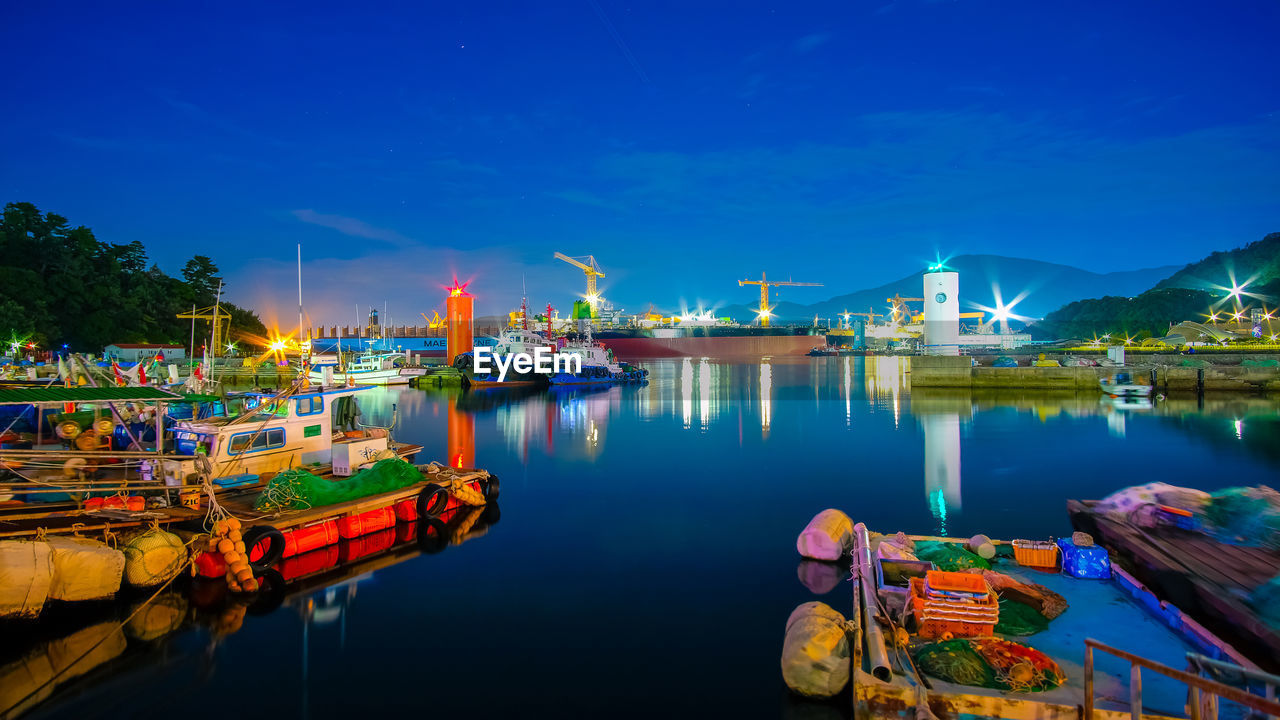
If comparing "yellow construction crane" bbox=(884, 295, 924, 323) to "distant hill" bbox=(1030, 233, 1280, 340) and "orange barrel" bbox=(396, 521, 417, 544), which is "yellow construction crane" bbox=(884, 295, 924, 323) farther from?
"orange barrel" bbox=(396, 521, 417, 544)

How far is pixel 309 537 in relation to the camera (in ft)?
36.0

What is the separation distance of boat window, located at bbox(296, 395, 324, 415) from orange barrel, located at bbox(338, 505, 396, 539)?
2865 mm

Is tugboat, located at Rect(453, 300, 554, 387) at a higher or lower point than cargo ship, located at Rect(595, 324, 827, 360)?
lower

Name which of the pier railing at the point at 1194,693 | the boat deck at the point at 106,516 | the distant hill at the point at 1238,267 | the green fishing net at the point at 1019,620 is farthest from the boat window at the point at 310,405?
the distant hill at the point at 1238,267

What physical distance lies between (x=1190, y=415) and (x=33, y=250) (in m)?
84.5

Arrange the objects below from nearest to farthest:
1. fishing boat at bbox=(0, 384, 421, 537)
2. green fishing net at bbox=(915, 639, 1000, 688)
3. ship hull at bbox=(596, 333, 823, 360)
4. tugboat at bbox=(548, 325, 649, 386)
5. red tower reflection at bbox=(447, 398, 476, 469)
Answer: green fishing net at bbox=(915, 639, 1000, 688), fishing boat at bbox=(0, 384, 421, 537), red tower reflection at bbox=(447, 398, 476, 469), tugboat at bbox=(548, 325, 649, 386), ship hull at bbox=(596, 333, 823, 360)

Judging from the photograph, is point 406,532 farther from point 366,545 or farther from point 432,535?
point 366,545

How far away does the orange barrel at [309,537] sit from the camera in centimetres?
1070

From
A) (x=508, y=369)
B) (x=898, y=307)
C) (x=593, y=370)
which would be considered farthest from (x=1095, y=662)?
(x=898, y=307)

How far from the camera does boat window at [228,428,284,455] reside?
12117 millimetres

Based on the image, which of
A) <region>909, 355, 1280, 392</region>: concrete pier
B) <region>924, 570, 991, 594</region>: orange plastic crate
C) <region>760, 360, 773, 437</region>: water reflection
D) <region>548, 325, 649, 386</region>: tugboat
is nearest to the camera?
<region>924, 570, 991, 594</region>: orange plastic crate

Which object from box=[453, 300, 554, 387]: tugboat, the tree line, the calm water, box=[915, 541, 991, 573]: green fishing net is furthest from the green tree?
box=[915, 541, 991, 573]: green fishing net

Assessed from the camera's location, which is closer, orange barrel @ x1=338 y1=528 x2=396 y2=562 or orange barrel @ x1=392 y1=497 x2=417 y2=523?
orange barrel @ x1=338 y1=528 x2=396 y2=562

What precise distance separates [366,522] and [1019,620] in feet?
34.2
